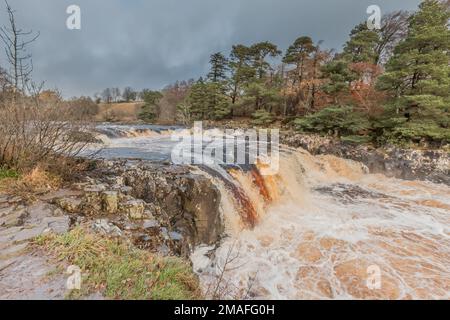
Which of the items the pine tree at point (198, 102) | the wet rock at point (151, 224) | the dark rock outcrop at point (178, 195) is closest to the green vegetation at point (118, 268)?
the wet rock at point (151, 224)

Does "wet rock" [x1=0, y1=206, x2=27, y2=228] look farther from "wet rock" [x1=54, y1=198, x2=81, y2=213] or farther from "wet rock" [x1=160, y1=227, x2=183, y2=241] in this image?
"wet rock" [x1=160, y1=227, x2=183, y2=241]

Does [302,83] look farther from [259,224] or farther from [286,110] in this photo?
[259,224]

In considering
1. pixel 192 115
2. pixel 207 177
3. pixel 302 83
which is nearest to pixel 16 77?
pixel 207 177

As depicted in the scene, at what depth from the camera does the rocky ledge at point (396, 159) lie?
9234 mm

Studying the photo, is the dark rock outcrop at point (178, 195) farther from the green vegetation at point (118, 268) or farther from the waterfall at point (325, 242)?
the green vegetation at point (118, 268)

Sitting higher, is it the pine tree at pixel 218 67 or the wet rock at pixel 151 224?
the pine tree at pixel 218 67

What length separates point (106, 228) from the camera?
10.3 feet

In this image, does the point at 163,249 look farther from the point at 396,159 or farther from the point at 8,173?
the point at 396,159

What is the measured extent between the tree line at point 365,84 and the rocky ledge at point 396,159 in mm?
713

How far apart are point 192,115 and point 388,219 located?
21531mm

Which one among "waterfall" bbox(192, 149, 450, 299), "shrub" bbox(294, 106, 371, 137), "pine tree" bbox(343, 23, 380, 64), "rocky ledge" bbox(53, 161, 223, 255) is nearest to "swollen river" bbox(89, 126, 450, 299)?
"waterfall" bbox(192, 149, 450, 299)

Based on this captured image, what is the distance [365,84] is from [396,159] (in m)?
6.18

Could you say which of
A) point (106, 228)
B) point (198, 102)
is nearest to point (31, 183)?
point (106, 228)
